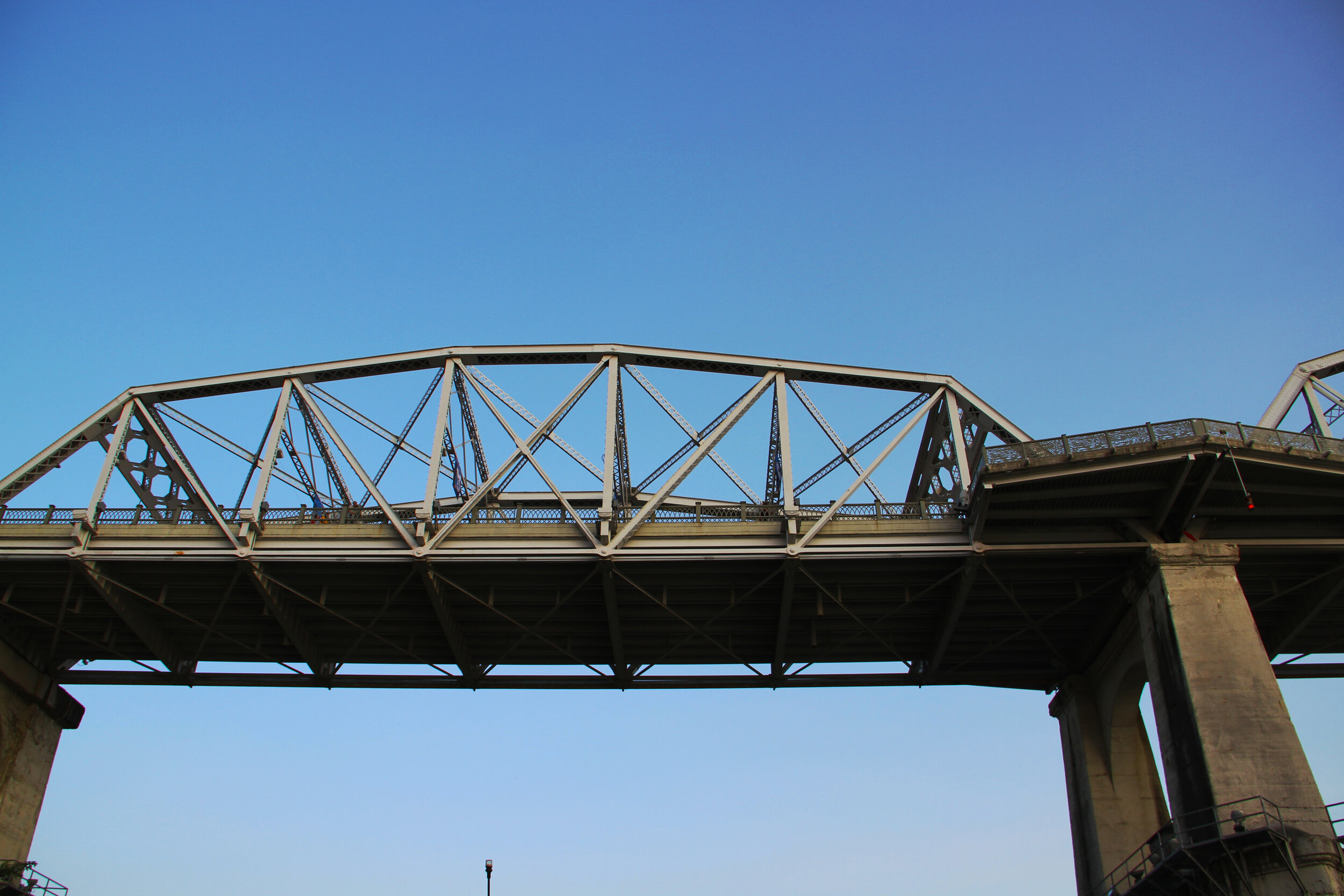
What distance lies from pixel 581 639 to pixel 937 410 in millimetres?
→ 14891

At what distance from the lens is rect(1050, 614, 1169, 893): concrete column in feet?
116

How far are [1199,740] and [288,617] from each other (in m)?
27.9

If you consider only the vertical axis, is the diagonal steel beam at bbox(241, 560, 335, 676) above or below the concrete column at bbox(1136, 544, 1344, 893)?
above

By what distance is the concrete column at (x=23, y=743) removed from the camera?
37.2 metres

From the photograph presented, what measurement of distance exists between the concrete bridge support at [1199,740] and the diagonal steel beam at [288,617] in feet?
88.2

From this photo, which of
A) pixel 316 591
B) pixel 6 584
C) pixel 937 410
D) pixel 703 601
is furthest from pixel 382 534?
pixel 937 410

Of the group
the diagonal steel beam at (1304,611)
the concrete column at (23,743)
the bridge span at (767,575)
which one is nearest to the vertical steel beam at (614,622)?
the bridge span at (767,575)

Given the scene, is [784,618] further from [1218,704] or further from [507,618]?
[1218,704]

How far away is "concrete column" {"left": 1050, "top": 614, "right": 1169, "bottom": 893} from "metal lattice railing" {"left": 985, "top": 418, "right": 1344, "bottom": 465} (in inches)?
269

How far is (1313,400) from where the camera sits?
121 feet

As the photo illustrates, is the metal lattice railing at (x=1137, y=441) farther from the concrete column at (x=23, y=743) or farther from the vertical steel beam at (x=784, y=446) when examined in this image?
the concrete column at (x=23, y=743)

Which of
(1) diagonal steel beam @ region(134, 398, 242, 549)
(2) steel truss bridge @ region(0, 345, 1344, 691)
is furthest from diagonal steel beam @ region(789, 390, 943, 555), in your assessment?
(1) diagonal steel beam @ region(134, 398, 242, 549)

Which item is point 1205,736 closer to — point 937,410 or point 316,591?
point 937,410

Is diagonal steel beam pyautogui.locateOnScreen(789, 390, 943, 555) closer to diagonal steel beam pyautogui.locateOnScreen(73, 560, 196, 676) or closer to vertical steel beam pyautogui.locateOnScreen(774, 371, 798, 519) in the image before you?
vertical steel beam pyautogui.locateOnScreen(774, 371, 798, 519)
